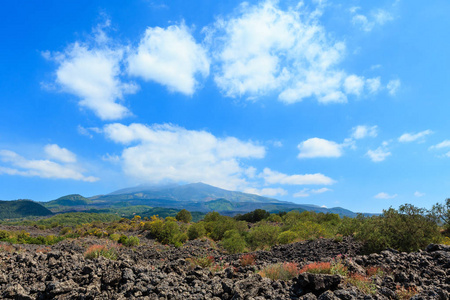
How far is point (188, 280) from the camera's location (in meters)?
7.18

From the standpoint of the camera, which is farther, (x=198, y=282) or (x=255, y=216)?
(x=255, y=216)

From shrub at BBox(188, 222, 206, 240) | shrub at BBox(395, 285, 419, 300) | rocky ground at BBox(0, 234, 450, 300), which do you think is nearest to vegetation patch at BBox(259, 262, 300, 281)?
rocky ground at BBox(0, 234, 450, 300)

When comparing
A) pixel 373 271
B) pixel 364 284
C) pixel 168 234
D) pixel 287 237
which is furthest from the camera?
pixel 168 234

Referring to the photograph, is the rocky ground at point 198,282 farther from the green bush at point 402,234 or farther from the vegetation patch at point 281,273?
the green bush at point 402,234

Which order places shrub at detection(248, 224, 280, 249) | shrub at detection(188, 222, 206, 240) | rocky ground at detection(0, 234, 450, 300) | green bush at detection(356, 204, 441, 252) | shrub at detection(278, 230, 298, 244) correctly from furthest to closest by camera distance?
shrub at detection(188, 222, 206, 240)
shrub at detection(248, 224, 280, 249)
shrub at detection(278, 230, 298, 244)
green bush at detection(356, 204, 441, 252)
rocky ground at detection(0, 234, 450, 300)

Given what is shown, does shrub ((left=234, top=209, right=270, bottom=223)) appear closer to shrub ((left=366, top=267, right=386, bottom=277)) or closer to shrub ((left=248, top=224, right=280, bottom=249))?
shrub ((left=248, top=224, right=280, bottom=249))

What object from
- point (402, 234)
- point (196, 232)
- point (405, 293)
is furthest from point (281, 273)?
point (196, 232)

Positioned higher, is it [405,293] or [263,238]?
[405,293]

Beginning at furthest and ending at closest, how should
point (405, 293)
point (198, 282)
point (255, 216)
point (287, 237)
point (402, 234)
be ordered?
point (255, 216), point (287, 237), point (402, 234), point (198, 282), point (405, 293)

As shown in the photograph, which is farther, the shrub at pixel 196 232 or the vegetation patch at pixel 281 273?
the shrub at pixel 196 232

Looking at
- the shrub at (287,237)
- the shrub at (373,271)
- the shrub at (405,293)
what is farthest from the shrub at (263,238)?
the shrub at (405,293)

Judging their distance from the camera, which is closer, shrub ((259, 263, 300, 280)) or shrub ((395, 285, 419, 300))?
shrub ((395, 285, 419, 300))

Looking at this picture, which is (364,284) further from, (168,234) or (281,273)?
(168,234)

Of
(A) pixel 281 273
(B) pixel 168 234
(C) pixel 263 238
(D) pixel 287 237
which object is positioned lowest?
(B) pixel 168 234
